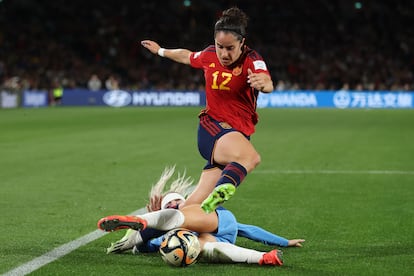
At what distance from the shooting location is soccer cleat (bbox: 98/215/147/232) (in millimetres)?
5406

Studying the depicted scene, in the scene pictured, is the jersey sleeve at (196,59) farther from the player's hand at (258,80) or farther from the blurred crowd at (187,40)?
the blurred crowd at (187,40)

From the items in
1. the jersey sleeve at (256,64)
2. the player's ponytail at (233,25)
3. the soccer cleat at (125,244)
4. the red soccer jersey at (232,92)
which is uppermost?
the player's ponytail at (233,25)

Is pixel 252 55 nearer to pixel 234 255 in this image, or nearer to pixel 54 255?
pixel 234 255

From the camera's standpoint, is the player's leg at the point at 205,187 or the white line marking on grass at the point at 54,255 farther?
the player's leg at the point at 205,187

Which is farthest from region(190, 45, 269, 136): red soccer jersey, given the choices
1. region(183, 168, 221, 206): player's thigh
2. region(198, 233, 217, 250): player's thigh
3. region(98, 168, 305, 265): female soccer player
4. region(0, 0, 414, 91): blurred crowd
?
region(0, 0, 414, 91): blurred crowd

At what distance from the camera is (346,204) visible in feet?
30.1

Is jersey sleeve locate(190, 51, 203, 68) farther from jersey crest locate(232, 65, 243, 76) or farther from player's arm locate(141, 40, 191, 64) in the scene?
jersey crest locate(232, 65, 243, 76)

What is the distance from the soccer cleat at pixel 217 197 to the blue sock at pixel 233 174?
0.12 m

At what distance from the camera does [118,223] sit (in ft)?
17.8

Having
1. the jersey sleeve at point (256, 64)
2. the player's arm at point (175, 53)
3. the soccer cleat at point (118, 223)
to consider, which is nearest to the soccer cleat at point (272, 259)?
the soccer cleat at point (118, 223)

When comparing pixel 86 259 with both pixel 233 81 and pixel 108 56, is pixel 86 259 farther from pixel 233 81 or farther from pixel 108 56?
pixel 108 56

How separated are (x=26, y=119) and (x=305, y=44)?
87.7 feet

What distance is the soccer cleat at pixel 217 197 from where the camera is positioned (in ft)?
18.5

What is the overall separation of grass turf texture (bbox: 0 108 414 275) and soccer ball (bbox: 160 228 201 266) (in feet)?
0.27
